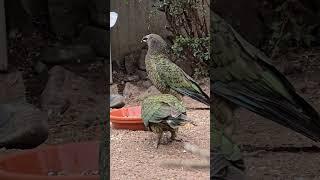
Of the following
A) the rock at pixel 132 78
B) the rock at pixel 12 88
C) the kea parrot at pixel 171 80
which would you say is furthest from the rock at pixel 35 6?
the rock at pixel 132 78

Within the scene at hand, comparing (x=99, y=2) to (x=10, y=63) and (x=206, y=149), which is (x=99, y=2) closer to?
(x=10, y=63)

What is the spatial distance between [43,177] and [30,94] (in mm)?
225

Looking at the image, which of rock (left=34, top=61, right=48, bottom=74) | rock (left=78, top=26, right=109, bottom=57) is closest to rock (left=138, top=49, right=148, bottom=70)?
rock (left=34, top=61, right=48, bottom=74)

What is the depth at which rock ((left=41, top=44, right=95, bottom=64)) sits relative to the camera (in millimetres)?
772

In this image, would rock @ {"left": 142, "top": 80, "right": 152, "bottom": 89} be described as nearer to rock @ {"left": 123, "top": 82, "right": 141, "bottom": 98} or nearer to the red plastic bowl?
Answer: rock @ {"left": 123, "top": 82, "right": 141, "bottom": 98}

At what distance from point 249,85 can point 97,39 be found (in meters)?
0.23

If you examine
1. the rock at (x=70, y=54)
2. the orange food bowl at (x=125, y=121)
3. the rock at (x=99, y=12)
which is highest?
the rock at (x=99, y=12)

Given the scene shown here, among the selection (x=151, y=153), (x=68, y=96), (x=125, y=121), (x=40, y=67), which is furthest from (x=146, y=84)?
(x=40, y=67)

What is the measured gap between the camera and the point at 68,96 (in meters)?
0.97

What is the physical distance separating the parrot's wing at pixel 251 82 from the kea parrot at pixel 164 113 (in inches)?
48.7

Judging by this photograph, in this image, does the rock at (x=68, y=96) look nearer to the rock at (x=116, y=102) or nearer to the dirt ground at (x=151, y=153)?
the dirt ground at (x=151, y=153)

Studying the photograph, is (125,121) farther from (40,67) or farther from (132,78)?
(40,67)

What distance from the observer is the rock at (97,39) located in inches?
28.6

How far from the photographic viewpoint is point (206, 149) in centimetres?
218
